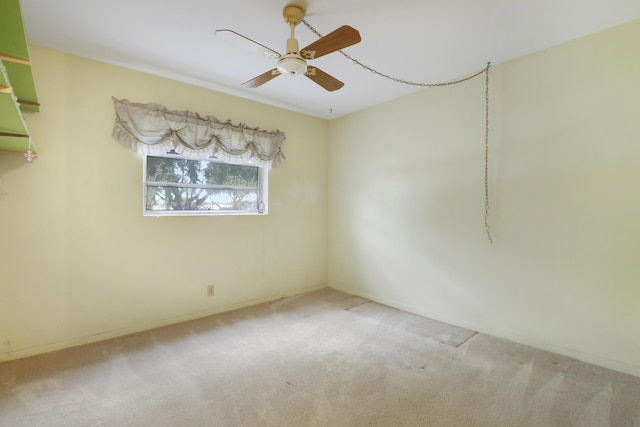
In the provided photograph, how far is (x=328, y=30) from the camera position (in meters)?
2.21

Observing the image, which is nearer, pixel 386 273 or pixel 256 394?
pixel 256 394

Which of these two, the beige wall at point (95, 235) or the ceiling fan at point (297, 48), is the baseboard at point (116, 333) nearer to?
the beige wall at point (95, 235)

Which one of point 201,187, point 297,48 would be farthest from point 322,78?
point 201,187

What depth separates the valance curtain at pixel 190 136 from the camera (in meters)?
2.72

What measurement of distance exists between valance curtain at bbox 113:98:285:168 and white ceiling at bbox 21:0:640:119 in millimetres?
407

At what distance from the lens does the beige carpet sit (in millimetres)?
1720

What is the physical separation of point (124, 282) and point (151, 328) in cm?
53

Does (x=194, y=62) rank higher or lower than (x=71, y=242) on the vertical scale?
higher

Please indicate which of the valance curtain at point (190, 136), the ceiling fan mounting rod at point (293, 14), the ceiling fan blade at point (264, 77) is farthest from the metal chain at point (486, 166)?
the valance curtain at point (190, 136)

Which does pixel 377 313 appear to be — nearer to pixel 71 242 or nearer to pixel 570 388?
pixel 570 388

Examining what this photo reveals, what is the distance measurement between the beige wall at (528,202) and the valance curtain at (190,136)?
4.74ft

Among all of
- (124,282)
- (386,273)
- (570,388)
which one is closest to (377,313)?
(386,273)

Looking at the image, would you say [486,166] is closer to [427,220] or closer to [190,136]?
[427,220]

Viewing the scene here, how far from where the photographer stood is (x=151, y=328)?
2883 mm
